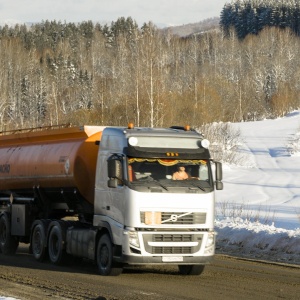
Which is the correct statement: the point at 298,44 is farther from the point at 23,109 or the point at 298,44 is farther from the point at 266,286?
the point at 266,286

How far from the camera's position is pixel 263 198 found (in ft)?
130

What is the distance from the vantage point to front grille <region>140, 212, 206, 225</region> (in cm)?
1541

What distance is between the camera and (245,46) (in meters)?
144

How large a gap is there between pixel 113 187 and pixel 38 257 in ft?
15.1

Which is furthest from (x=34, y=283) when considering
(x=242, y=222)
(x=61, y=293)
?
(x=242, y=222)

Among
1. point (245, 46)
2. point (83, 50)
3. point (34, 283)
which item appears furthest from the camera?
point (83, 50)

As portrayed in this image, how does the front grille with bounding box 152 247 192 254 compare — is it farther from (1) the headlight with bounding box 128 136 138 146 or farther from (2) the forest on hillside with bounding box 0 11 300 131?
(2) the forest on hillside with bounding box 0 11 300 131

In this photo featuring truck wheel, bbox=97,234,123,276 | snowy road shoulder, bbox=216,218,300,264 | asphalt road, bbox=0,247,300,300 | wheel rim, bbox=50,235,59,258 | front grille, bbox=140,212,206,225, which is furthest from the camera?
snowy road shoulder, bbox=216,218,300,264

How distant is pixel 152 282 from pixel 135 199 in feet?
5.26

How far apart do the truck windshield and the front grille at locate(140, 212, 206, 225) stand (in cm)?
62

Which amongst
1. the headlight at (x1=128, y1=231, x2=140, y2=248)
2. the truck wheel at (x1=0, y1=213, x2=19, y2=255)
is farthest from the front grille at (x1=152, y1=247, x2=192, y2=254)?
the truck wheel at (x1=0, y1=213, x2=19, y2=255)

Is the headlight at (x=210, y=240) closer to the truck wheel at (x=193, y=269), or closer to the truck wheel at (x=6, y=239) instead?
the truck wheel at (x=193, y=269)

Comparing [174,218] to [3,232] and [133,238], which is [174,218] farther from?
[3,232]

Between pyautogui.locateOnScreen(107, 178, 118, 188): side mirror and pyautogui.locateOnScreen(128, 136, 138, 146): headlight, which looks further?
pyautogui.locateOnScreen(128, 136, 138, 146): headlight
